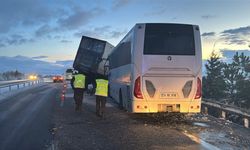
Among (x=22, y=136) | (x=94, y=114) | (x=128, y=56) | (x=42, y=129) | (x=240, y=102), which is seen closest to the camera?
(x=22, y=136)

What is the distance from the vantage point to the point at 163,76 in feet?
45.4

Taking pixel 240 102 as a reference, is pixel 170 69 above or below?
above

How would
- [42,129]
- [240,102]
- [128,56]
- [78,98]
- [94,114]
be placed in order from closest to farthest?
[42,129]
[128,56]
[94,114]
[78,98]
[240,102]

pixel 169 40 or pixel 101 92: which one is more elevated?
pixel 169 40

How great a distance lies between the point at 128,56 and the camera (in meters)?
15.3

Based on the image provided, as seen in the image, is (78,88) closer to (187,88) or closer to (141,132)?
(187,88)

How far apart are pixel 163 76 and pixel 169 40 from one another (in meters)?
1.28

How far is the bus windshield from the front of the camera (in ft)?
45.5

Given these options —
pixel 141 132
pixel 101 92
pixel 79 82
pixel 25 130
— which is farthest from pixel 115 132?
pixel 79 82

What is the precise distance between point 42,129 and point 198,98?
5.38 m

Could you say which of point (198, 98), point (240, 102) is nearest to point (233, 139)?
point (198, 98)

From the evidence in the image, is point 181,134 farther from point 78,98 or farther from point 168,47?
point 78,98

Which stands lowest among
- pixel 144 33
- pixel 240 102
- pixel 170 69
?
pixel 240 102

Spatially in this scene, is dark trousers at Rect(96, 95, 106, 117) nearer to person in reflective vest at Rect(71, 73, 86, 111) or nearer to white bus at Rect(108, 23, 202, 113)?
person in reflective vest at Rect(71, 73, 86, 111)
